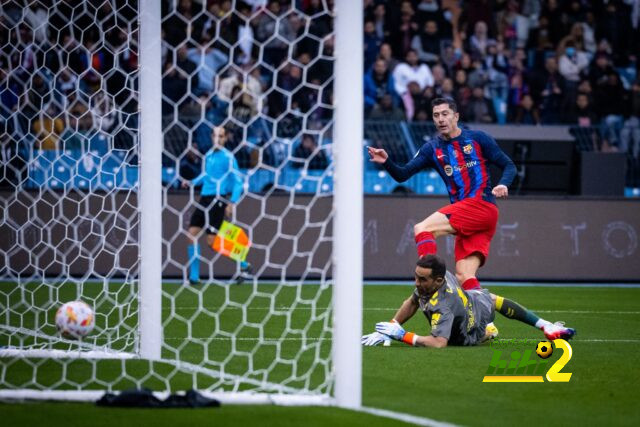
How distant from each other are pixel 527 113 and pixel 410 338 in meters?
10.8

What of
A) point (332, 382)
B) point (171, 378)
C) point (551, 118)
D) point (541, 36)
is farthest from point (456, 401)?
point (541, 36)

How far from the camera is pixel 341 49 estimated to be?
5.31 metres

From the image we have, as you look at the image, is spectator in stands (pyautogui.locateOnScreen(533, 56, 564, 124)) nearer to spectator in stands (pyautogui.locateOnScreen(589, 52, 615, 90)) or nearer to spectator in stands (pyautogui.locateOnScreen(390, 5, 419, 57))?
spectator in stands (pyautogui.locateOnScreen(589, 52, 615, 90))

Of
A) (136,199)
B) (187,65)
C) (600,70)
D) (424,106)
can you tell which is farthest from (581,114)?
(136,199)

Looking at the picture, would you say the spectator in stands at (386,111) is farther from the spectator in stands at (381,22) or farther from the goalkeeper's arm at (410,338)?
the goalkeeper's arm at (410,338)

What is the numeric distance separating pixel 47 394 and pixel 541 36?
16.3 metres

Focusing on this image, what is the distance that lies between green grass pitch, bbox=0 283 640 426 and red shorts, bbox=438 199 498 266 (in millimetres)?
767

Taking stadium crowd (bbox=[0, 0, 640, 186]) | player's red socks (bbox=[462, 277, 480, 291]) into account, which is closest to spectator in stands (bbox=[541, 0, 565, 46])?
stadium crowd (bbox=[0, 0, 640, 186])

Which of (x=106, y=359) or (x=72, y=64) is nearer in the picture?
(x=106, y=359)

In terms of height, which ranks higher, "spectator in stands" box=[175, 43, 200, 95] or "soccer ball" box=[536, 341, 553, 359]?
"spectator in stands" box=[175, 43, 200, 95]

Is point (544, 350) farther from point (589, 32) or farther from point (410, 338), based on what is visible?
point (589, 32)

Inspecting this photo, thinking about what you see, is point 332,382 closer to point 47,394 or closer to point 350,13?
point 47,394

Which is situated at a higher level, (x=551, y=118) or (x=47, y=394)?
(x=551, y=118)

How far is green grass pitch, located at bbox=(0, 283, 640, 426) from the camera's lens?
5.02 meters
